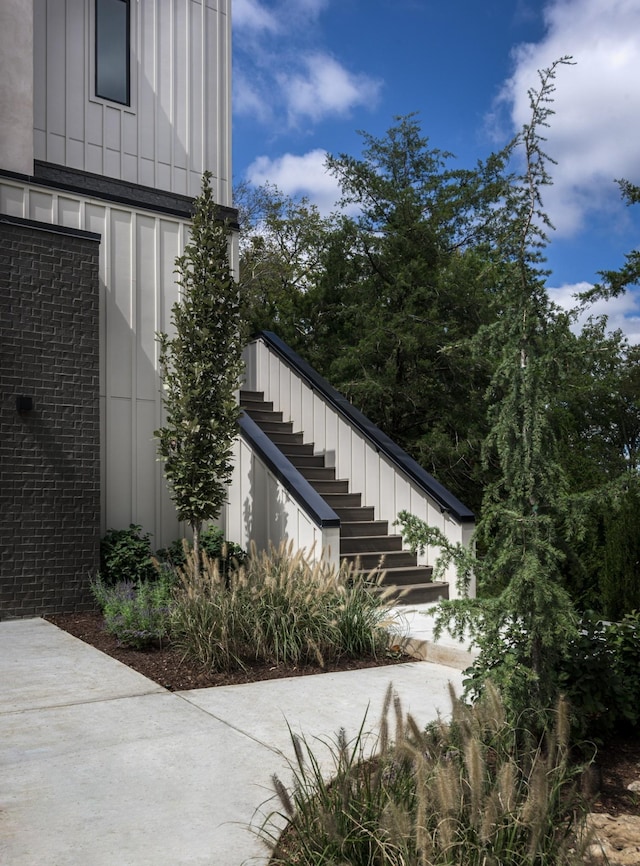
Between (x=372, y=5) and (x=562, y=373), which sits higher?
(x=372, y=5)

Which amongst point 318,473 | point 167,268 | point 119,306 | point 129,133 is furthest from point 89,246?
point 318,473

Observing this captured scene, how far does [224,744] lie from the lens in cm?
446

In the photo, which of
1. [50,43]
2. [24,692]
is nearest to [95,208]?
[50,43]

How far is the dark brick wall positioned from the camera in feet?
27.8

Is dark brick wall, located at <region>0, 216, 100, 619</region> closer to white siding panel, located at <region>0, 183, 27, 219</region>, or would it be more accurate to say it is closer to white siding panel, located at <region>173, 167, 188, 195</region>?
white siding panel, located at <region>0, 183, 27, 219</region>

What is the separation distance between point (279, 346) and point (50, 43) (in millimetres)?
5319

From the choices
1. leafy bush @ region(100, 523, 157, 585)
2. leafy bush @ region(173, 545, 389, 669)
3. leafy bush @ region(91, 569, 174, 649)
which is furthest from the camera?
leafy bush @ region(100, 523, 157, 585)

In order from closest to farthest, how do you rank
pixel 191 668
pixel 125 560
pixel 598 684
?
pixel 598 684 < pixel 191 668 < pixel 125 560

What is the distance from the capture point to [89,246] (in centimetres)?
920

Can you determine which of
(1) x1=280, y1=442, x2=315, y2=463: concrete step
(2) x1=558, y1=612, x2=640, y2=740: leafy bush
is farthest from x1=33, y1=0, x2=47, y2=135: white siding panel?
(2) x1=558, y1=612, x2=640, y2=740: leafy bush

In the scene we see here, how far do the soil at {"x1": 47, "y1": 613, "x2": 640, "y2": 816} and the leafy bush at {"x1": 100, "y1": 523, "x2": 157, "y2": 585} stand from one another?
3.21ft

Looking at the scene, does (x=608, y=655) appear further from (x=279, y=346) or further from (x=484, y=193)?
(x=484, y=193)

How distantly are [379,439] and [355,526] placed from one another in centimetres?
126

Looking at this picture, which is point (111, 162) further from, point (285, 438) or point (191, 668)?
point (191, 668)
